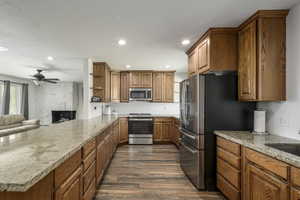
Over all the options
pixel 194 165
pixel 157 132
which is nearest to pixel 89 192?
pixel 194 165

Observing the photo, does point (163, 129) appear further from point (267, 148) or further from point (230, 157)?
point (267, 148)

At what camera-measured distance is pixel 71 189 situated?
1641 mm

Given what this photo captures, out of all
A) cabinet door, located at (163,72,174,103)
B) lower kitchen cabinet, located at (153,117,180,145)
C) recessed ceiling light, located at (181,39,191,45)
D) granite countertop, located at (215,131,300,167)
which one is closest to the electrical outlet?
granite countertop, located at (215,131,300,167)

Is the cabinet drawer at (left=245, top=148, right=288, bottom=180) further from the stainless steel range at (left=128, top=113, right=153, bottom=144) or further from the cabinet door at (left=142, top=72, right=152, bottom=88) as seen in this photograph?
the cabinet door at (left=142, top=72, right=152, bottom=88)

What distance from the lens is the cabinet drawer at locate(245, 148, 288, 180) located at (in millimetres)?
1516

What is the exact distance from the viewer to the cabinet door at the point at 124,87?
20.0 feet

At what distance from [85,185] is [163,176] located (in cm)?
161

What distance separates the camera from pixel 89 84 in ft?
14.9

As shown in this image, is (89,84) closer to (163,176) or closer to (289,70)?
(163,176)

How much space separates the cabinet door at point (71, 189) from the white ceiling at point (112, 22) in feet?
5.79

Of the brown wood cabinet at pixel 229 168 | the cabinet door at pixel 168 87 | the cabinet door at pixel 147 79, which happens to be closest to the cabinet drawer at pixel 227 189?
the brown wood cabinet at pixel 229 168

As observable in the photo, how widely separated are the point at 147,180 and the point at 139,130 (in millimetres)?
2706

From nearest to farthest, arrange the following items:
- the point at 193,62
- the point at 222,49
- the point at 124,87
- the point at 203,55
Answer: the point at 222,49 < the point at 203,55 < the point at 193,62 < the point at 124,87

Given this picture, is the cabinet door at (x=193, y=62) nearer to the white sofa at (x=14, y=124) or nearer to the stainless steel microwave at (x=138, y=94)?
the stainless steel microwave at (x=138, y=94)
